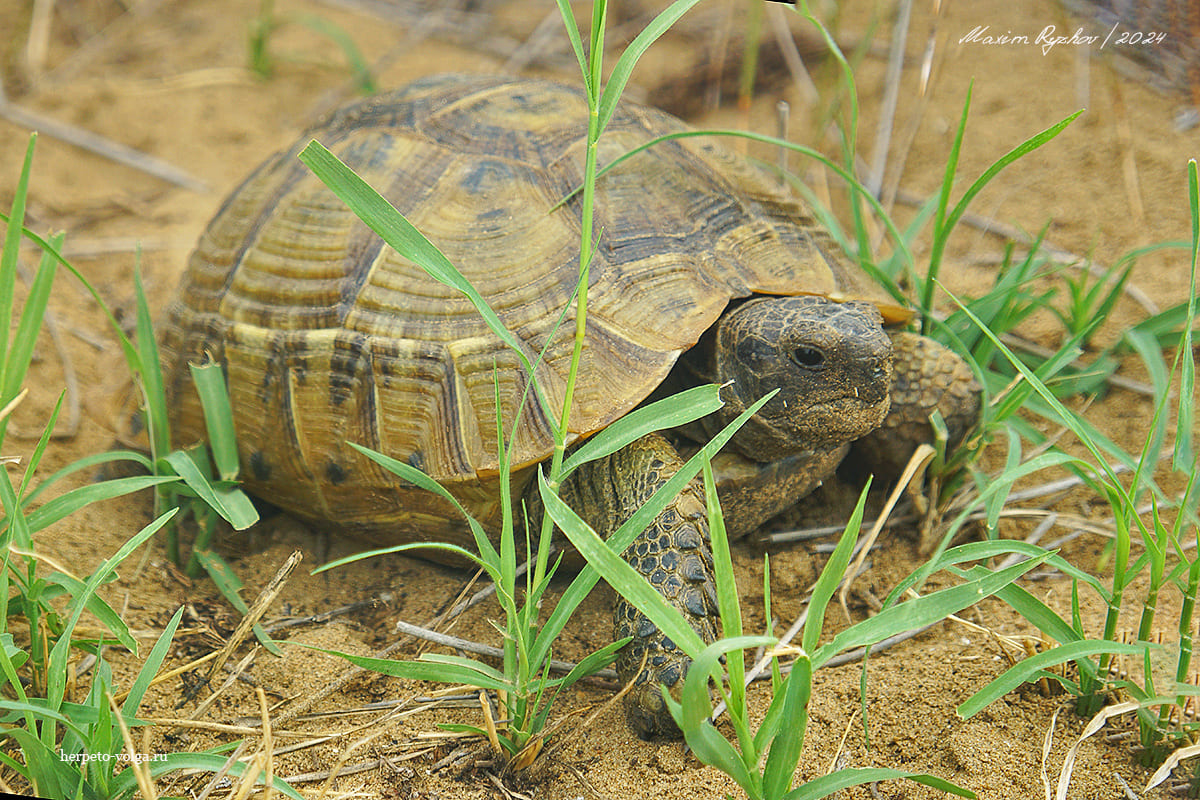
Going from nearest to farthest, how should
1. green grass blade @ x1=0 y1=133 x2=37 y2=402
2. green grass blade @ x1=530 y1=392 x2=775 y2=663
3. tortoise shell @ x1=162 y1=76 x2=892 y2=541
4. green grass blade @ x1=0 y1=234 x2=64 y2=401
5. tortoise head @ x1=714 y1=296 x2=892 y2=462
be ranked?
green grass blade @ x1=530 y1=392 x2=775 y2=663
green grass blade @ x1=0 y1=133 x2=37 y2=402
green grass blade @ x1=0 y1=234 x2=64 y2=401
tortoise head @ x1=714 y1=296 x2=892 y2=462
tortoise shell @ x1=162 y1=76 x2=892 y2=541

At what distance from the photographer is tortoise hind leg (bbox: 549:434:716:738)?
6.57 ft

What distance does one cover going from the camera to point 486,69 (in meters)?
5.46

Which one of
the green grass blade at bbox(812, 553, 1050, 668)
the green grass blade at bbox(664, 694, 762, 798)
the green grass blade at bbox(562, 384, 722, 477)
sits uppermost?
the green grass blade at bbox(562, 384, 722, 477)

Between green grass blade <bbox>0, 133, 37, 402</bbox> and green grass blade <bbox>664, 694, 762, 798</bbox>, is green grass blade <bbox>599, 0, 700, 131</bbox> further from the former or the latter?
green grass blade <bbox>0, 133, 37, 402</bbox>

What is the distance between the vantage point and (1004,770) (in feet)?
5.91

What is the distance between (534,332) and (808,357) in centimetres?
73

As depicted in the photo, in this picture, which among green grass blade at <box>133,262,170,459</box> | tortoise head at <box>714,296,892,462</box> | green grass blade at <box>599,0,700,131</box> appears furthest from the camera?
green grass blade at <box>133,262,170,459</box>

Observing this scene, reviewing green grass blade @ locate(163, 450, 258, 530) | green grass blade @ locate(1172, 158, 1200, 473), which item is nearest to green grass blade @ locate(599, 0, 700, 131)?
green grass blade @ locate(1172, 158, 1200, 473)

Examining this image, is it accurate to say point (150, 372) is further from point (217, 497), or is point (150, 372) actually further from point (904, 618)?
point (904, 618)

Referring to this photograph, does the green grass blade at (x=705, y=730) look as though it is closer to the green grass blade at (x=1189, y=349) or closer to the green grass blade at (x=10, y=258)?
the green grass blade at (x=1189, y=349)

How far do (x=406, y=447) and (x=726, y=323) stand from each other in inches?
37.9

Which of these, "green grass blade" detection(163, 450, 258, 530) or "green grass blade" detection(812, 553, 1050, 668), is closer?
"green grass blade" detection(812, 553, 1050, 668)

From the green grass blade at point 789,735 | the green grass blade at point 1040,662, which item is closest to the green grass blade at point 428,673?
the green grass blade at point 789,735

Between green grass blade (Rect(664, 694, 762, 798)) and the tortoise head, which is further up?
the tortoise head
